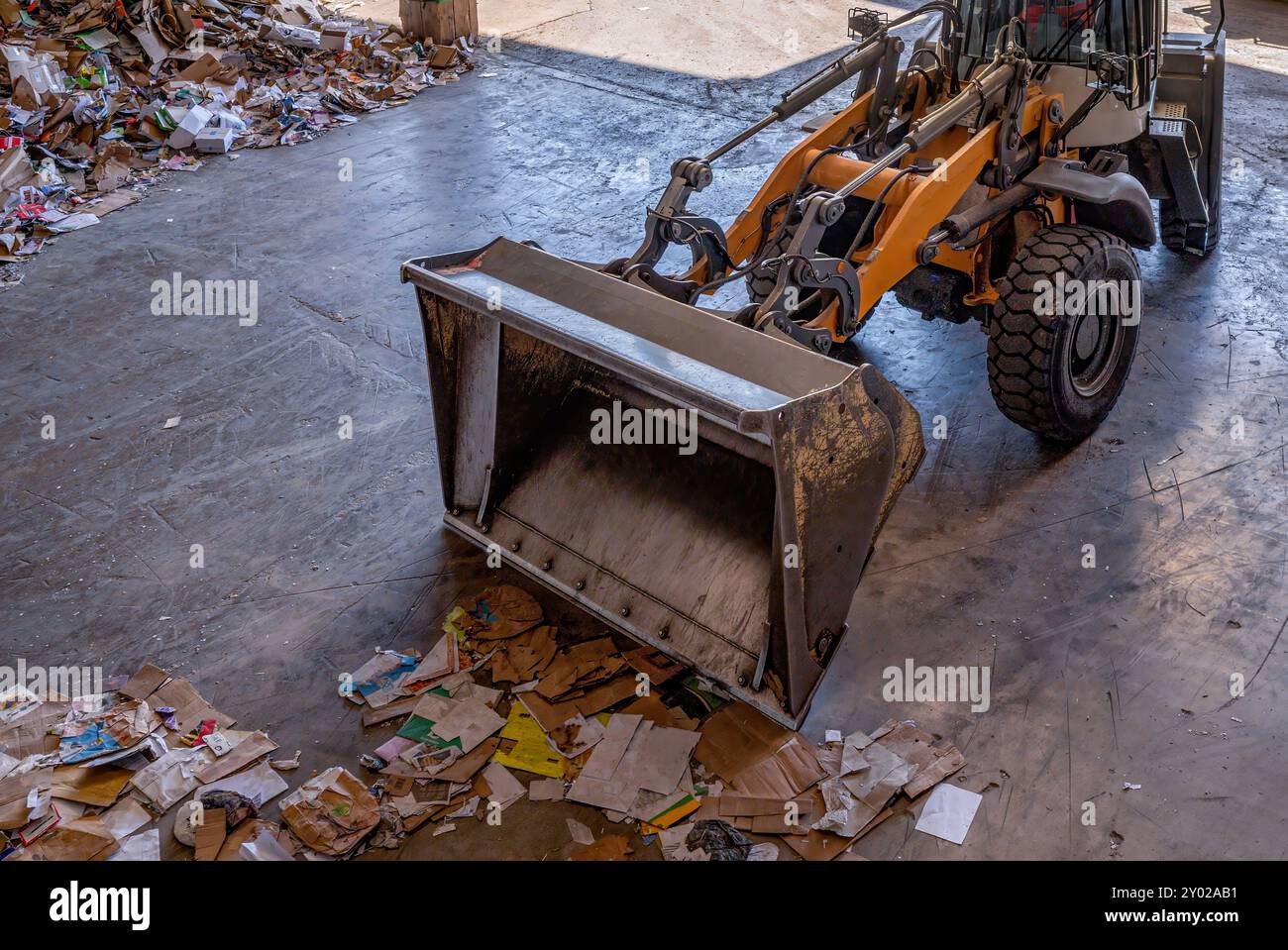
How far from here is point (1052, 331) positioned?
4.48 meters

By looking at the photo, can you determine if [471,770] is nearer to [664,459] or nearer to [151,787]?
[151,787]

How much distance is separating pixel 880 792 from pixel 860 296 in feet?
5.93

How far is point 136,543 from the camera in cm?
447

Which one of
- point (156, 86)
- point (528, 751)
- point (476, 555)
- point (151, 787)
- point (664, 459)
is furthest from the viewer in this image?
point (156, 86)

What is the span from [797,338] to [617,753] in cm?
155


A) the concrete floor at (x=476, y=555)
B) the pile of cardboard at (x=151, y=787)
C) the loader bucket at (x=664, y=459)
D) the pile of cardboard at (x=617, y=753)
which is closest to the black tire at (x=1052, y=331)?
the concrete floor at (x=476, y=555)

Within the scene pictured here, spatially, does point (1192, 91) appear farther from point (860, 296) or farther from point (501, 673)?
point (501, 673)

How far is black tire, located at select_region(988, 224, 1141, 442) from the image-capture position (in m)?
4.51

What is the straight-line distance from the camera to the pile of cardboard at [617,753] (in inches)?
131

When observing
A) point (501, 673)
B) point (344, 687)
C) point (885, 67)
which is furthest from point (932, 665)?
point (885, 67)

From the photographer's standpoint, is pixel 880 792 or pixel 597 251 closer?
pixel 880 792

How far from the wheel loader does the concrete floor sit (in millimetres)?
364

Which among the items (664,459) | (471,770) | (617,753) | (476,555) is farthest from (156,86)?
(617,753)

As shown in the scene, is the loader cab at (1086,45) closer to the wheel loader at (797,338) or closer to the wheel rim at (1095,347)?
Result: the wheel loader at (797,338)
